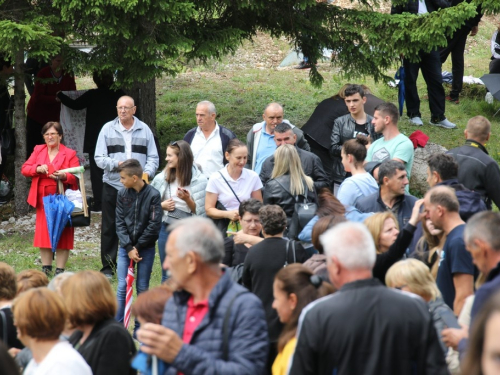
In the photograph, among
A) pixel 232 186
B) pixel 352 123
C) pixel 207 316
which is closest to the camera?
pixel 207 316

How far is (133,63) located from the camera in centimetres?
1041

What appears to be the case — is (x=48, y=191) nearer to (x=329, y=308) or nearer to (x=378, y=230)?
(x=378, y=230)

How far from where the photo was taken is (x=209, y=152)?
8.88 metres

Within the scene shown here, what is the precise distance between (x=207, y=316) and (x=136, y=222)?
4160 millimetres

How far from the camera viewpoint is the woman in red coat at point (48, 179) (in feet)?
29.8

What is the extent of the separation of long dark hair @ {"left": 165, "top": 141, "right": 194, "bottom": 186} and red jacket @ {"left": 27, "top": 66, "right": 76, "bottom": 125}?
4745mm

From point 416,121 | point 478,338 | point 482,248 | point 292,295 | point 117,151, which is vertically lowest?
point 416,121

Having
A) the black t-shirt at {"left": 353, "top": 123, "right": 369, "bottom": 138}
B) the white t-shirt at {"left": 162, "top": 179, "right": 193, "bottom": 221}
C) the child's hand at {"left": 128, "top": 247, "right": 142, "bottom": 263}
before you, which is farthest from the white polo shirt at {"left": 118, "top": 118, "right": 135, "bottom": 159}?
the black t-shirt at {"left": 353, "top": 123, "right": 369, "bottom": 138}

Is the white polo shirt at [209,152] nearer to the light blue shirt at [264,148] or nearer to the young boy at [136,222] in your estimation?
the light blue shirt at [264,148]

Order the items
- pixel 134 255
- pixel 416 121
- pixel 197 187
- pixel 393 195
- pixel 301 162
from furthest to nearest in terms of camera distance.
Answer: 1. pixel 416 121
2. pixel 197 187
3. pixel 301 162
4. pixel 134 255
5. pixel 393 195

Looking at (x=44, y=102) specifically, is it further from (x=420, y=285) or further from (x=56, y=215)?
(x=420, y=285)

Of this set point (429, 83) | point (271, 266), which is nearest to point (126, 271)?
point (271, 266)

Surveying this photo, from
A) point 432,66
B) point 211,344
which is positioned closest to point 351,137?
point 432,66

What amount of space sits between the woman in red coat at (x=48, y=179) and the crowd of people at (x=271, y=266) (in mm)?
18
